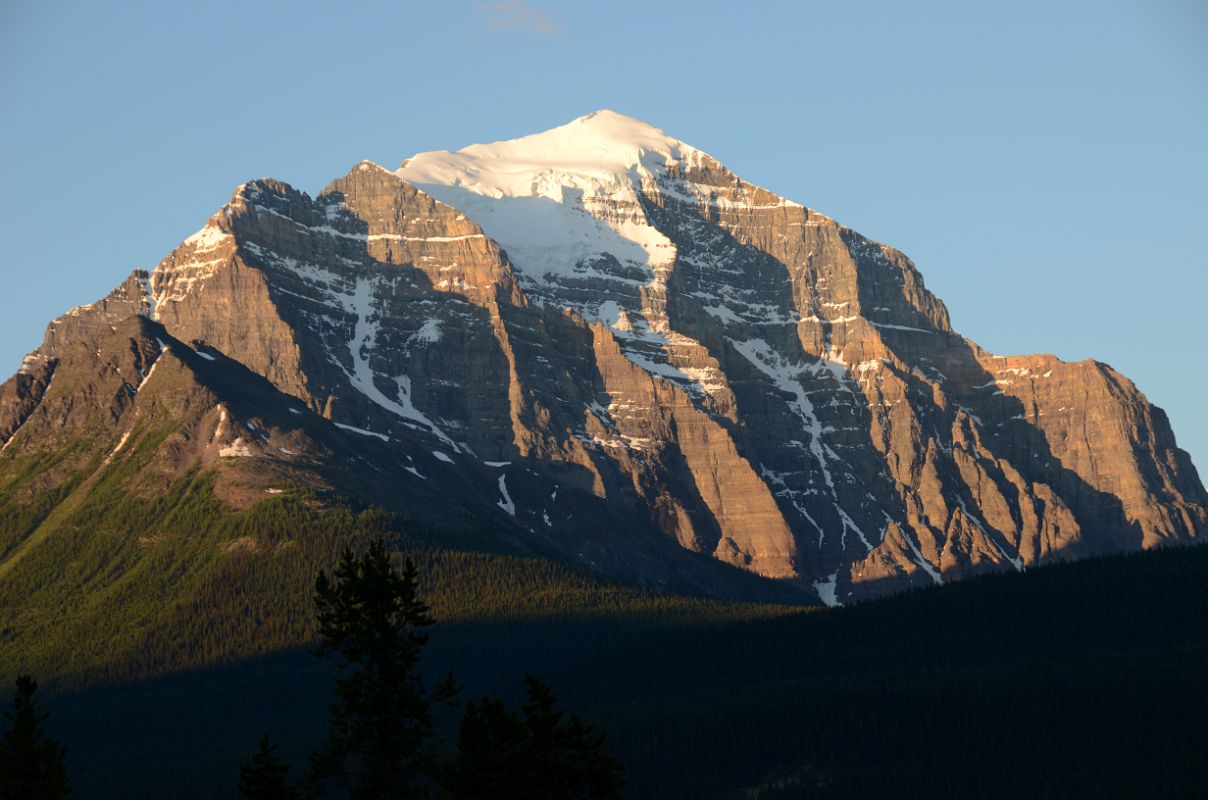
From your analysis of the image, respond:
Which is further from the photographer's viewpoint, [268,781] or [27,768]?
[27,768]

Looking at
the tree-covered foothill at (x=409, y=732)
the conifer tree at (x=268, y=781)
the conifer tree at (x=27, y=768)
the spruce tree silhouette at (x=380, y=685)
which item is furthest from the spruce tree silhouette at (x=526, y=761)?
the conifer tree at (x=27, y=768)

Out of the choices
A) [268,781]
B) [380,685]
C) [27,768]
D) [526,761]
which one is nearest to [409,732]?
[380,685]

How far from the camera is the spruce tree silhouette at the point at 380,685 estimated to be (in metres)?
106

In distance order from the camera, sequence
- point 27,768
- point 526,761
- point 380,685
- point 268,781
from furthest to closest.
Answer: point 380,685
point 27,768
point 268,781
point 526,761

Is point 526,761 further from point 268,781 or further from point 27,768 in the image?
point 27,768

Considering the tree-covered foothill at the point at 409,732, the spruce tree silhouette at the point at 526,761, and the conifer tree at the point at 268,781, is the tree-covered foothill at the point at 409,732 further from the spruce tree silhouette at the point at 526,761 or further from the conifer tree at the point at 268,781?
the conifer tree at the point at 268,781

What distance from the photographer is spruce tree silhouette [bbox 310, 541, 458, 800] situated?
106 metres

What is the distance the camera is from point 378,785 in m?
107

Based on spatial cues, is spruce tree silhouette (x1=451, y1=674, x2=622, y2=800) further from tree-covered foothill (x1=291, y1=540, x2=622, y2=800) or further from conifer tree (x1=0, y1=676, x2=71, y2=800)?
conifer tree (x1=0, y1=676, x2=71, y2=800)

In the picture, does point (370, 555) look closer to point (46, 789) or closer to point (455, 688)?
point (455, 688)

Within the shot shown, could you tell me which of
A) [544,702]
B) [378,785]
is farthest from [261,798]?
[544,702]

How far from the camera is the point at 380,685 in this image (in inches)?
4235

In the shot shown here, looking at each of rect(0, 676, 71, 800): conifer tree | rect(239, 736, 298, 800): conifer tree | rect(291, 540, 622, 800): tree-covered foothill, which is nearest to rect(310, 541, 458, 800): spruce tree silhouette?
rect(291, 540, 622, 800): tree-covered foothill

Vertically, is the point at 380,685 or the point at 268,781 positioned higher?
the point at 380,685
